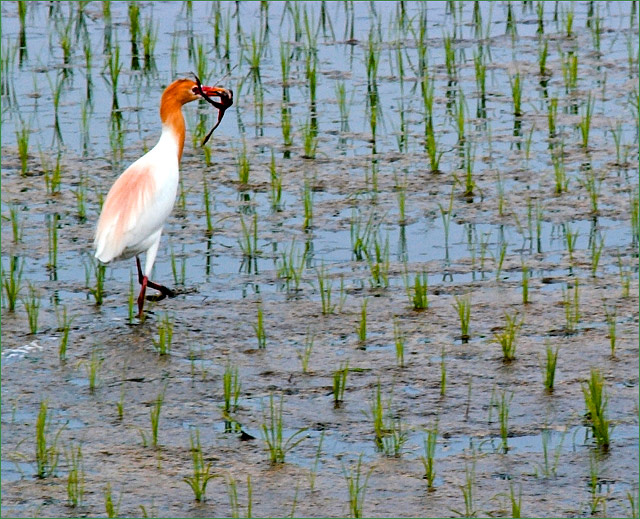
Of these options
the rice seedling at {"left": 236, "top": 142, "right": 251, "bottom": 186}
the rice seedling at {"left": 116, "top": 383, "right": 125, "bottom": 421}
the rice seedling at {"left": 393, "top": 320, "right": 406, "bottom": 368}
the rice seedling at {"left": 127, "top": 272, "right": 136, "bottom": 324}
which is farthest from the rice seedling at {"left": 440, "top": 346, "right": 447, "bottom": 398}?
the rice seedling at {"left": 236, "top": 142, "right": 251, "bottom": 186}

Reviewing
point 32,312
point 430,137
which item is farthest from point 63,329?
point 430,137

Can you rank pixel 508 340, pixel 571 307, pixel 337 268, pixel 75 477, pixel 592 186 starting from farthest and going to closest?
pixel 592 186, pixel 337 268, pixel 571 307, pixel 508 340, pixel 75 477

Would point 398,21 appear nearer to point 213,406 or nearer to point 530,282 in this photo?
point 530,282

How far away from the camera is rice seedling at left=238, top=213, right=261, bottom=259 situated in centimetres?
836

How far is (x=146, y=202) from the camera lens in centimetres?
772

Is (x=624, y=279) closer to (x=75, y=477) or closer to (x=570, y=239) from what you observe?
(x=570, y=239)

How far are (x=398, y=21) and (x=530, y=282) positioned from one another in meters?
5.78

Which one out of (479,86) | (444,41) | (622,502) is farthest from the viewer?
(444,41)

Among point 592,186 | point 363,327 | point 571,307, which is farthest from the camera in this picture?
point 592,186

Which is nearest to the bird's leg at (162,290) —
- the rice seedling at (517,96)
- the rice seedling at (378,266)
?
the rice seedling at (378,266)

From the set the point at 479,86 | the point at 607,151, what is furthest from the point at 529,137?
the point at 479,86

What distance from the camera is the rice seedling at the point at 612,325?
6.82m

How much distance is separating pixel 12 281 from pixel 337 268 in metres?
1.84

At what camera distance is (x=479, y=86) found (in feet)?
36.6
